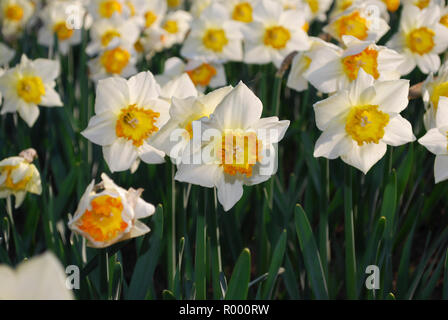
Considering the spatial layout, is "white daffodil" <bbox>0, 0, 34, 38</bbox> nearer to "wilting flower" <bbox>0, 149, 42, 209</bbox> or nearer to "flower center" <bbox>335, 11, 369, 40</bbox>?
"wilting flower" <bbox>0, 149, 42, 209</bbox>

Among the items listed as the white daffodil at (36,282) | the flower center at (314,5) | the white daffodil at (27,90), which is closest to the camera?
the white daffodil at (36,282)

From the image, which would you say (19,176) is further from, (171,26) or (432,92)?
(171,26)

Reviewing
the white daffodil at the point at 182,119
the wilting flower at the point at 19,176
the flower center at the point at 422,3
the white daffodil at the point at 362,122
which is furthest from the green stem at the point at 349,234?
the flower center at the point at 422,3

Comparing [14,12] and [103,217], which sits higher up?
[14,12]

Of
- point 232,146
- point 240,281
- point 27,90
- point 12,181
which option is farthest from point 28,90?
point 240,281

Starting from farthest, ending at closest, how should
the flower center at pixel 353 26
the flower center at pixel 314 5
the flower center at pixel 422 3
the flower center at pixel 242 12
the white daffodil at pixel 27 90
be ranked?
1. the flower center at pixel 314 5
2. the flower center at pixel 242 12
3. the flower center at pixel 422 3
4. the white daffodil at pixel 27 90
5. the flower center at pixel 353 26

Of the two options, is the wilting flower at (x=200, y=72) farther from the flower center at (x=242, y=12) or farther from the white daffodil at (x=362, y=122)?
the white daffodil at (x=362, y=122)
